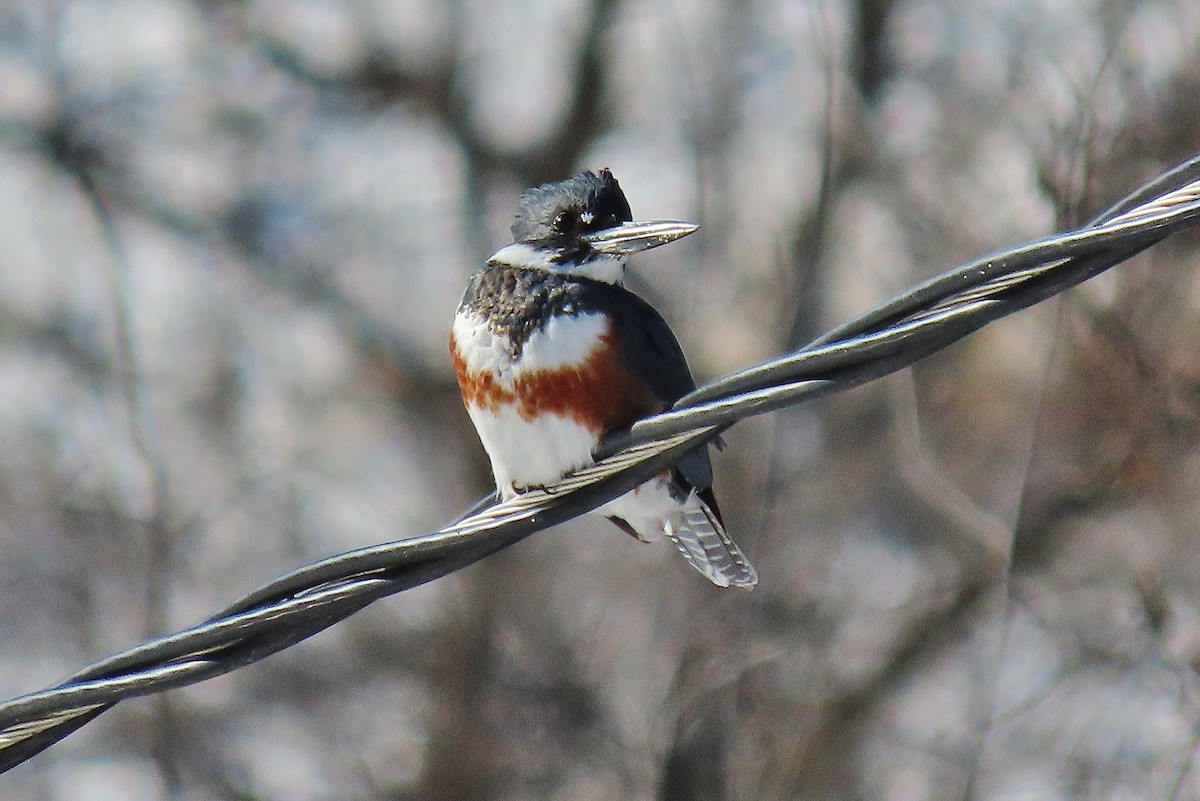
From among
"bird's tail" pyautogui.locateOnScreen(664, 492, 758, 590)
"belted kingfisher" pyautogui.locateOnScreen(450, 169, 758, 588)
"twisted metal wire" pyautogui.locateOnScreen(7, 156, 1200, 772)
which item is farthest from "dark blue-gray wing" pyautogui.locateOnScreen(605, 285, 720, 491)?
"twisted metal wire" pyautogui.locateOnScreen(7, 156, 1200, 772)

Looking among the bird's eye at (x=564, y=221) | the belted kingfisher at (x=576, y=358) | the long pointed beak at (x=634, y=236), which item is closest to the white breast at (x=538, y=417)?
the belted kingfisher at (x=576, y=358)

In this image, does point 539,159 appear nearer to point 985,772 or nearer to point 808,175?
point 808,175

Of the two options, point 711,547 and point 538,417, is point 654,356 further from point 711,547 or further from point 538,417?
point 711,547

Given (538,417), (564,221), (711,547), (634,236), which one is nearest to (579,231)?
(564,221)

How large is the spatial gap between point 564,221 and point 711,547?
30.6 inches

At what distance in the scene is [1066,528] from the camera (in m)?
7.79

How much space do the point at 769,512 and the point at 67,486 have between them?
5.41m

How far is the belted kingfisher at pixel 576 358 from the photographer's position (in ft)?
9.10

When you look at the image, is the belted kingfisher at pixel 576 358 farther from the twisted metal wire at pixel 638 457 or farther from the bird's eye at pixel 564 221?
the twisted metal wire at pixel 638 457

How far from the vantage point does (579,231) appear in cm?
303

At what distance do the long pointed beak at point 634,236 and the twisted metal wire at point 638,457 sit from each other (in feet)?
2.27

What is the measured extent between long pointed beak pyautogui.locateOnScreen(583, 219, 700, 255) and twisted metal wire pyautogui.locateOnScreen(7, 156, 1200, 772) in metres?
0.69

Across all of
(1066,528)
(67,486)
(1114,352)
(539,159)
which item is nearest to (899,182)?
(1066,528)

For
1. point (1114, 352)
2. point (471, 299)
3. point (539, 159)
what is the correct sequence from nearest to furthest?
1. point (471, 299)
2. point (1114, 352)
3. point (539, 159)
